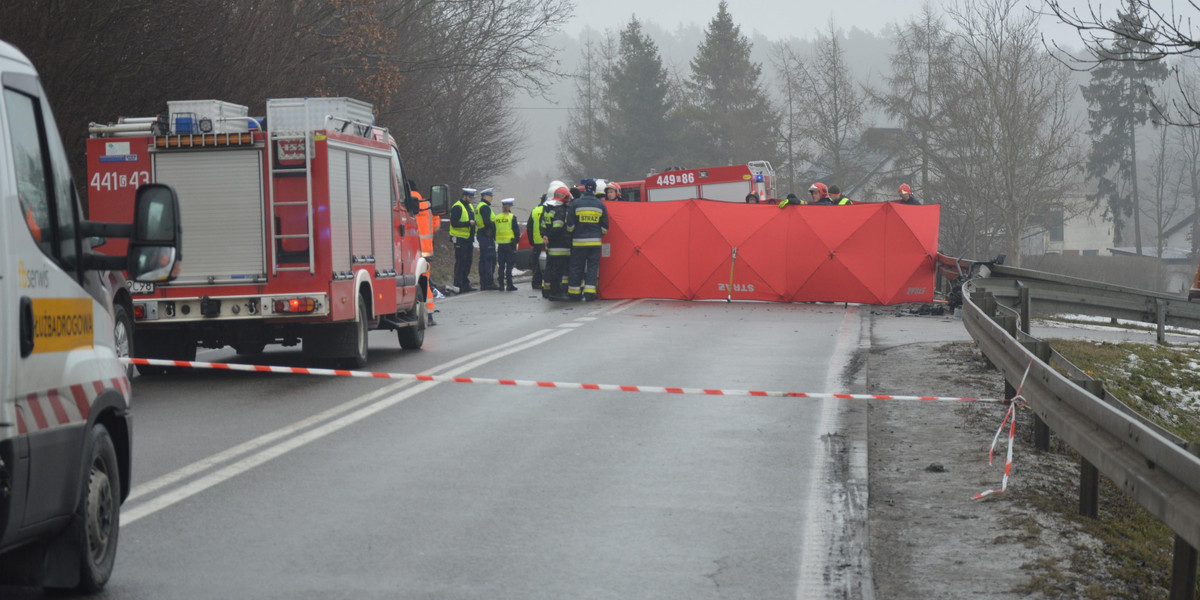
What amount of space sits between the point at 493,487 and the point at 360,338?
19.9 ft

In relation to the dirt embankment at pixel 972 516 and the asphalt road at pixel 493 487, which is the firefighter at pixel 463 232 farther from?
the dirt embankment at pixel 972 516

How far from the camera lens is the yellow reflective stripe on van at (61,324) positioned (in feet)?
14.5

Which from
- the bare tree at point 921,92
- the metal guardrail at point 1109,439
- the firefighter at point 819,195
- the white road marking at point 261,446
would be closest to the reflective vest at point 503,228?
the firefighter at point 819,195

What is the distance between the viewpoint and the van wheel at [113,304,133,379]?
11445mm

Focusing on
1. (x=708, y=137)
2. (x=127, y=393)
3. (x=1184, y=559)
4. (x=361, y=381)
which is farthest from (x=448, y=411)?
(x=708, y=137)

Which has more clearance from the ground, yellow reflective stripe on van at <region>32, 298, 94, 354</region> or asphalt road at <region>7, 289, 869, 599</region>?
yellow reflective stripe on van at <region>32, 298, 94, 354</region>

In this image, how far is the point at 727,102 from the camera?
279 feet

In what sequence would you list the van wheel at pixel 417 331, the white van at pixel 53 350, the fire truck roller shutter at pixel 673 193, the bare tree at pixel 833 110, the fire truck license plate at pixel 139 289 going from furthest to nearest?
1. the bare tree at pixel 833 110
2. the fire truck roller shutter at pixel 673 193
3. the van wheel at pixel 417 331
4. the fire truck license plate at pixel 139 289
5. the white van at pixel 53 350

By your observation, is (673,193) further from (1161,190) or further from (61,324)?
(1161,190)

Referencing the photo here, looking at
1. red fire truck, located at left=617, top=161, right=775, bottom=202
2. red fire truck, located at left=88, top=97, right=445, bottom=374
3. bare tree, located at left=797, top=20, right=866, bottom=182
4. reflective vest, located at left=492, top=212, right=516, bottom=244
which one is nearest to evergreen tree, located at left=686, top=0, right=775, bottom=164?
bare tree, located at left=797, top=20, right=866, bottom=182

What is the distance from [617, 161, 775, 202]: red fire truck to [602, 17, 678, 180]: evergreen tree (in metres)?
50.7

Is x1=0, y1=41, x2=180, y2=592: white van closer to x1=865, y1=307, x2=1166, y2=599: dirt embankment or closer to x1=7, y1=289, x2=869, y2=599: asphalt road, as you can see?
x1=7, y1=289, x2=869, y2=599: asphalt road

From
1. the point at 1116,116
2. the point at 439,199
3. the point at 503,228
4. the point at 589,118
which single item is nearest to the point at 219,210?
the point at 439,199

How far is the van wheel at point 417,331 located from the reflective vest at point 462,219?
1008cm
